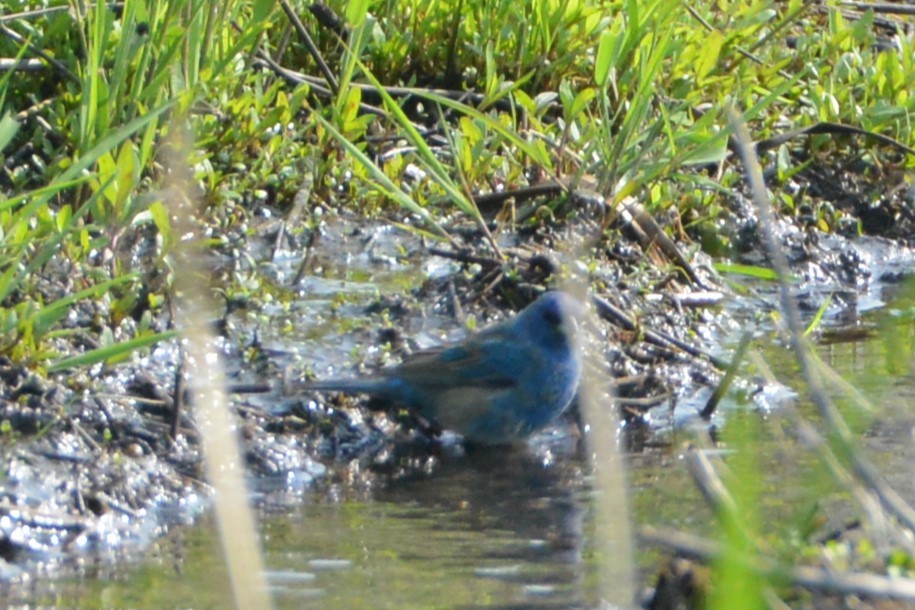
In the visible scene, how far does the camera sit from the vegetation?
15.4 feet

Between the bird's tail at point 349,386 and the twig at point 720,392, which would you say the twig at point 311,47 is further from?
the twig at point 720,392

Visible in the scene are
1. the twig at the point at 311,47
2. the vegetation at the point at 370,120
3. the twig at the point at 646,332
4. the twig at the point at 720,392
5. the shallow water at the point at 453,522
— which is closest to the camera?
the shallow water at the point at 453,522

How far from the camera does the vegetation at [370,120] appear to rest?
15.4 feet

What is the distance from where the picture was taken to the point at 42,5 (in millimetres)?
5668

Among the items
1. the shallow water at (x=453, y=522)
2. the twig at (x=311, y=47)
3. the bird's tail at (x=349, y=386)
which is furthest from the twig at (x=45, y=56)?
the bird's tail at (x=349, y=386)

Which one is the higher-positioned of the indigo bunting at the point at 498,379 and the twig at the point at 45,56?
the twig at the point at 45,56

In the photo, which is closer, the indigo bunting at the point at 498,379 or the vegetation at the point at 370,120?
the vegetation at the point at 370,120

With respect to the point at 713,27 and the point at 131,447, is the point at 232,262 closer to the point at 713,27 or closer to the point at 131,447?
the point at 131,447

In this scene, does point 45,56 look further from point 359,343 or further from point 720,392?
point 720,392

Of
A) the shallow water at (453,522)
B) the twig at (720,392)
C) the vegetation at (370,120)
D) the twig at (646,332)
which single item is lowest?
the shallow water at (453,522)

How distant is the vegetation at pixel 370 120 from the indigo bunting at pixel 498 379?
55cm

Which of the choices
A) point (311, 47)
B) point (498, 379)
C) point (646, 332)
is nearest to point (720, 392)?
point (646, 332)

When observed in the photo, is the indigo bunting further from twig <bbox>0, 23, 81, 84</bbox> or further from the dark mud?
twig <bbox>0, 23, 81, 84</bbox>

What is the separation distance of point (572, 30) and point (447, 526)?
123 inches
